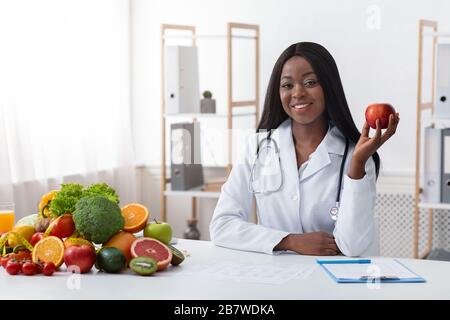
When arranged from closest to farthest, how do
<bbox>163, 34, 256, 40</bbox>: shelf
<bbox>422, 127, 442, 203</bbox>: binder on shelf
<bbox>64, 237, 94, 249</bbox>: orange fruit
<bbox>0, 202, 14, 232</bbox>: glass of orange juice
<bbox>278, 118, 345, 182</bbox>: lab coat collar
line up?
<bbox>64, 237, 94, 249</bbox>: orange fruit, <bbox>0, 202, 14, 232</bbox>: glass of orange juice, <bbox>278, 118, 345, 182</bbox>: lab coat collar, <bbox>422, 127, 442, 203</bbox>: binder on shelf, <bbox>163, 34, 256, 40</bbox>: shelf

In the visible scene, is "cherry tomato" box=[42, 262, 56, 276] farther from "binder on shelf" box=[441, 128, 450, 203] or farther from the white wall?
the white wall

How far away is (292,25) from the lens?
3.86 m

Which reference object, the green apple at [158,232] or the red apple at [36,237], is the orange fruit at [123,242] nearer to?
Answer: the green apple at [158,232]

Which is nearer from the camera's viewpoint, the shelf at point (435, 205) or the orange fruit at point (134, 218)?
the orange fruit at point (134, 218)

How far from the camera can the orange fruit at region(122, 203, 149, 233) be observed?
176cm

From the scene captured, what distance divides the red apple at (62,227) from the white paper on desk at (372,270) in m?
0.65

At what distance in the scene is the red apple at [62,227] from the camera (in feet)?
5.56

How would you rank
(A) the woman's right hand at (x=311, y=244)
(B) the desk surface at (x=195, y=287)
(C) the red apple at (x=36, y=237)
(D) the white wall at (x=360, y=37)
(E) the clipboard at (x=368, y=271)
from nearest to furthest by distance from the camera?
(B) the desk surface at (x=195, y=287) < (E) the clipboard at (x=368, y=271) < (C) the red apple at (x=36, y=237) < (A) the woman's right hand at (x=311, y=244) < (D) the white wall at (x=360, y=37)

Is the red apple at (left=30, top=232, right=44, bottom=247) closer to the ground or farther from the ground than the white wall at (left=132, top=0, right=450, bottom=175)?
closer to the ground

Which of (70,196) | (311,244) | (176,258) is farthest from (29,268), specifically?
(311,244)

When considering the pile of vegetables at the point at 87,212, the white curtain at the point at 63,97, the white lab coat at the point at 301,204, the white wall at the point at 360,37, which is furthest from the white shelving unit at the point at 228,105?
the pile of vegetables at the point at 87,212

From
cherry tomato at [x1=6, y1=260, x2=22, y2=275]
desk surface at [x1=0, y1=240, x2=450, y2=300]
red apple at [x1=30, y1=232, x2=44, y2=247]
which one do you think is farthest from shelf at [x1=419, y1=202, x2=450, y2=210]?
cherry tomato at [x1=6, y1=260, x2=22, y2=275]

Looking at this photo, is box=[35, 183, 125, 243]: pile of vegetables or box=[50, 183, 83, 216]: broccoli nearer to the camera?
box=[35, 183, 125, 243]: pile of vegetables

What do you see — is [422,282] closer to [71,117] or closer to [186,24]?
[71,117]
